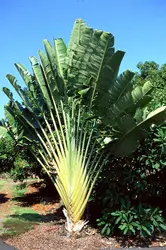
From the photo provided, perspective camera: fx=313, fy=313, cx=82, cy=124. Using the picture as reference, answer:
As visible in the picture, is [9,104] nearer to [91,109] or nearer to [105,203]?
[91,109]

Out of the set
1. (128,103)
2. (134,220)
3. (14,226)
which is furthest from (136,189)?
(14,226)

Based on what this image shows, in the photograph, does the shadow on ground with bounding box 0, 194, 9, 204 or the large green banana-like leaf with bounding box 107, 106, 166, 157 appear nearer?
the large green banana-like leaf with bounding box 107, 106, 166, 157

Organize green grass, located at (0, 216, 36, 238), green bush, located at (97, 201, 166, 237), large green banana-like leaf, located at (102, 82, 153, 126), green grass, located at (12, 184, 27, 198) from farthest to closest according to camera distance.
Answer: green grass, located at (12, 184, 27, 198) < green grass, located at (0, 216, 36, 238) < green bush, located at (97, 201, 166, 237) < large green banana-like leaf, located at (102, 82, 153, 126)

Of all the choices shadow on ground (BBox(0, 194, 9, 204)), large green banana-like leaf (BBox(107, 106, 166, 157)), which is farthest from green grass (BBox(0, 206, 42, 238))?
large green banana-like leaf (BBox(107, 106, 166, 157))

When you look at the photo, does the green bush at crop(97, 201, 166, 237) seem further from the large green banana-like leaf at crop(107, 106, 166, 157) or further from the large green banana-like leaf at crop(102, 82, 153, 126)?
the large green banana-like leaf at crop(102, 82, 153, 126)

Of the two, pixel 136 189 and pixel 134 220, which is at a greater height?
pixel 136 189

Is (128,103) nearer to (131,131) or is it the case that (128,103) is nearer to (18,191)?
(131,131)

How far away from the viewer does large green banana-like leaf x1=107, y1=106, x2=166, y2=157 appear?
6066 millimetres

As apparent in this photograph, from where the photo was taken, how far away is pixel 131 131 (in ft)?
20.8

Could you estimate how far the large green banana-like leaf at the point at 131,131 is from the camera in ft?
19.9

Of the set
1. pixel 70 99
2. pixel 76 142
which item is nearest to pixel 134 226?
pixel 76 142

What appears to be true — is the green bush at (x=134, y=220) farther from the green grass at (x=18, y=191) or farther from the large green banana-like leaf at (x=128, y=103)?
the green grass at (x=18, y=191)

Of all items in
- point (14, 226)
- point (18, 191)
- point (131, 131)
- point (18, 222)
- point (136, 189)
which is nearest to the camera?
point (131, 131)

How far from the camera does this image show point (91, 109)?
278 inches
